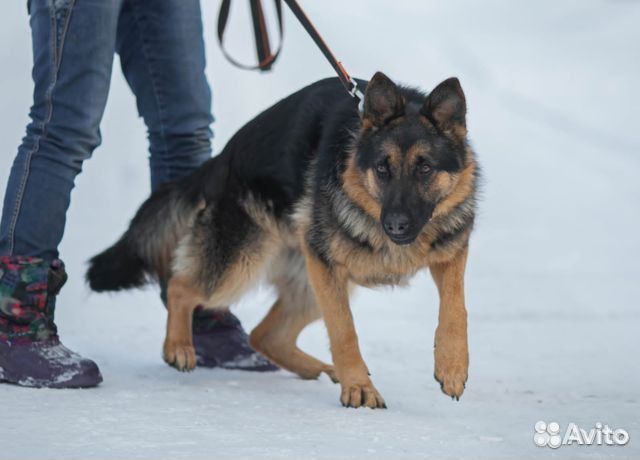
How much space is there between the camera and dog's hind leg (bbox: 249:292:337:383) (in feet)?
12.7

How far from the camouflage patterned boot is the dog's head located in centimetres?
111

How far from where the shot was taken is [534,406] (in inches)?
126

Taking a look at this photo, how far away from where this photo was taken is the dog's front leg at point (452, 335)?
9.79ft

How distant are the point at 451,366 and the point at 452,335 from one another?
0.11m

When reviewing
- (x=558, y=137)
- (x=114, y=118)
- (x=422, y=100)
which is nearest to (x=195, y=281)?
(x=422, y=100)

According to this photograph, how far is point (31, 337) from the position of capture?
320 cm

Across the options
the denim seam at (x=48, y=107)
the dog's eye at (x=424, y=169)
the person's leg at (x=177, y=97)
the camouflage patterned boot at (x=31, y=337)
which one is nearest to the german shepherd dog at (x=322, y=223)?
the dog's eye at (x=424, y=169)

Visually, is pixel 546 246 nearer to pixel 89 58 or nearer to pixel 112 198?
pixel 112 198

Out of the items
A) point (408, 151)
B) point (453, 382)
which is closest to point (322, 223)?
point (408, 151)

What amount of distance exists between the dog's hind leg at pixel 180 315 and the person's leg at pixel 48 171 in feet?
1.59

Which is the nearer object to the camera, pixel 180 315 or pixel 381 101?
pixel 381 101

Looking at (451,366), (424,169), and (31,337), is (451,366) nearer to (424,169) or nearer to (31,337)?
(424,169)

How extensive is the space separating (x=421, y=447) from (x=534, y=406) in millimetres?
877

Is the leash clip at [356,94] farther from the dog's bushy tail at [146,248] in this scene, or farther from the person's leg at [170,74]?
the dog's bushy tail at [146,248]
